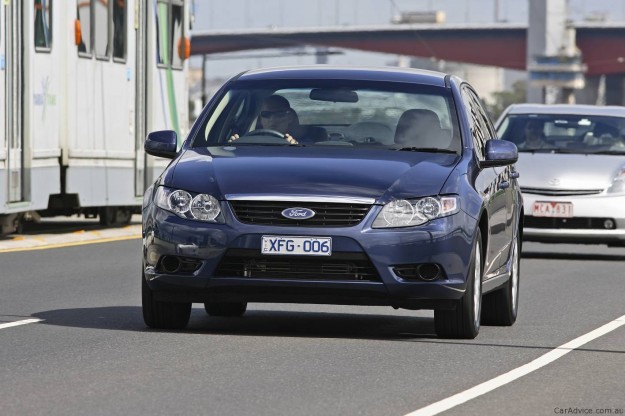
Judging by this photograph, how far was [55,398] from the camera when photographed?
7.83 m

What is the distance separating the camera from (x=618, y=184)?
780 inches

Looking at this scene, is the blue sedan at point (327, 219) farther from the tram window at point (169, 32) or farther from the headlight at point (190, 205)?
the tram window at point (169, 32)

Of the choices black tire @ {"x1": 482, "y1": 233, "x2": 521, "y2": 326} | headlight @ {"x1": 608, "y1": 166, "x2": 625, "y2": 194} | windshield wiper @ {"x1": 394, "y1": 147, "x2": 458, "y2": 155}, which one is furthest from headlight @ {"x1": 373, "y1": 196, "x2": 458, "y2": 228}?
headlight @ {"x1": 608, "y1": 166, "x2": 625, "y2": 194}

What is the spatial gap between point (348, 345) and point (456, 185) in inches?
41.8

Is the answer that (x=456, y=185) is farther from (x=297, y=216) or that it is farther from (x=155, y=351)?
(x=155, y=351)

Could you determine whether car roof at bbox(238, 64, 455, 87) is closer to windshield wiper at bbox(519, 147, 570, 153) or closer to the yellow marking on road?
the yellow marking on road

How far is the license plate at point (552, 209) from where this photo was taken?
64.4ft

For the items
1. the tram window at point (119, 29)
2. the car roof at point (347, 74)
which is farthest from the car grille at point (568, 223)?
the car roof at point (347, 74)

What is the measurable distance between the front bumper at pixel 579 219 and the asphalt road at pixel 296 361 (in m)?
4.98

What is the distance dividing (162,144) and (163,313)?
1064 millimetres

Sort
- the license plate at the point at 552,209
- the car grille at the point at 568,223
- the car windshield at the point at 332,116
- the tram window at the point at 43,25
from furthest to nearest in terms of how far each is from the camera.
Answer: the tram window at the point at 43,25 → the car grille at the point at 568,223 → the license plate at the point at 552,209 → the car windshield at the point at 332,116

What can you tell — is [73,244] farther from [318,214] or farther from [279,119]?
[318,214]

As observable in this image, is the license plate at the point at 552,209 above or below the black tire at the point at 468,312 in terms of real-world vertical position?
below

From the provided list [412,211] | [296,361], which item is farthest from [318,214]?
[296,361]
